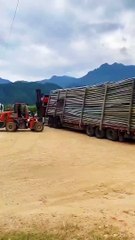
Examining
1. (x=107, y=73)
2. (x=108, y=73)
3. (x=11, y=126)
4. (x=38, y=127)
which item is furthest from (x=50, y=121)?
(x=107, y=73)

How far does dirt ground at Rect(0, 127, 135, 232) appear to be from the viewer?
765cm

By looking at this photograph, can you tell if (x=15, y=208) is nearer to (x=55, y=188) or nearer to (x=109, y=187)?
(x=55, y=188)

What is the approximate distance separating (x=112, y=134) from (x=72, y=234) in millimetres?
15762

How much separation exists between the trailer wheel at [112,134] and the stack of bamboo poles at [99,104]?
0.38 m

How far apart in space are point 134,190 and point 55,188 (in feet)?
6.14

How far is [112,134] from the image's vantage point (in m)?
22.1

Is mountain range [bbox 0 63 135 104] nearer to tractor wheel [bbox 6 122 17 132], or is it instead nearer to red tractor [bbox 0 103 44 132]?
red tractor [bbox 0 103 44 132]

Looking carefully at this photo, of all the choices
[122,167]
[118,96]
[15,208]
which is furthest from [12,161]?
[118,96]

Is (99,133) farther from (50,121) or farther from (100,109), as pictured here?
(50,121)

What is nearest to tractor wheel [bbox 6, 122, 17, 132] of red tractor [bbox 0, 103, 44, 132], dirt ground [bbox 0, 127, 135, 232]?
red tractor [bbox 0, 103, 44, 132]

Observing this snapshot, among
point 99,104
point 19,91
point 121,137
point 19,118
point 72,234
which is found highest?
point 19,91

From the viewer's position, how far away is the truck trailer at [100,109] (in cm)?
2078

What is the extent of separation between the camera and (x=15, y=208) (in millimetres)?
8148

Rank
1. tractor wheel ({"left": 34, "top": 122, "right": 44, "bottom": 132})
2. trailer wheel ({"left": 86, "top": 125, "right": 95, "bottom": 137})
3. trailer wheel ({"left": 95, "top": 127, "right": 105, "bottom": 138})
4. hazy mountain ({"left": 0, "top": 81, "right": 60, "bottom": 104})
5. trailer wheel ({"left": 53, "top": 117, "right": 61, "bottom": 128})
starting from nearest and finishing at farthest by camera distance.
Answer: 1. trailer wheel ({"left": 95, "top": 127, "right": 105, "bottom": 138})
2. trailer wheel ({"left": 86, "top": 125, "right": 95, "bottom": 137})
3. tractor wheel ({"left": 34, "top": 122, "right": 44, "bottom": 132})
4. trailer wheel ({"left": 53, "top": 117, "right": 61, "bottom": 128})
5. hazy mountain ({"left": 0, "top": 81, "right": 60, "bottom": 104})
